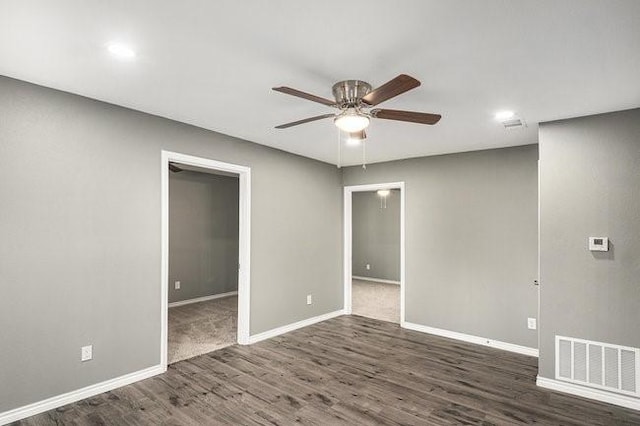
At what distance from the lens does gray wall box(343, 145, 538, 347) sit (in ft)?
13.3

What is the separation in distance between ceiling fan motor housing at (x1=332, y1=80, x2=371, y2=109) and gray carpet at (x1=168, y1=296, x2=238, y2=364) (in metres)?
3.19

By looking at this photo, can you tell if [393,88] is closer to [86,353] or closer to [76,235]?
[76,235]

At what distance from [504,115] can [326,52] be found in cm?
198

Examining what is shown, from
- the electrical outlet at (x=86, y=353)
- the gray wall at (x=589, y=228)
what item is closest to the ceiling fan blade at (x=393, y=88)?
the gray wall at (x=589, y=228)

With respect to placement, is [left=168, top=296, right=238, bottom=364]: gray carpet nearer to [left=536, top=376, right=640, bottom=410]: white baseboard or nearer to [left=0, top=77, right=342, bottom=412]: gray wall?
[left=0, top=77, right=342, bottom=412]: gray wall

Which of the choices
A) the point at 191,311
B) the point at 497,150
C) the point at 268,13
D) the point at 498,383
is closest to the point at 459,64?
the point at 268,13

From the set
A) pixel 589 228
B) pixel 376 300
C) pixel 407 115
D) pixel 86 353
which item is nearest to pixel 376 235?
pixel 376 300

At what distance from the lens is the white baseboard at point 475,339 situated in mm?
3971

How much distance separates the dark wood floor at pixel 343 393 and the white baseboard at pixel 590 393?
8 centimetres

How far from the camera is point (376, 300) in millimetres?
6582

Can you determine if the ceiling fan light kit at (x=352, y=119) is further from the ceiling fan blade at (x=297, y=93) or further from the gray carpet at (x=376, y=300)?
the gray carpet at (x=376, y=300)

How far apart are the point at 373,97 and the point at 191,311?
194 inches

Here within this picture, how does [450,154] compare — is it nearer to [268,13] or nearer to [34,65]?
[268,13]

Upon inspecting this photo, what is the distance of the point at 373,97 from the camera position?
2.10m
